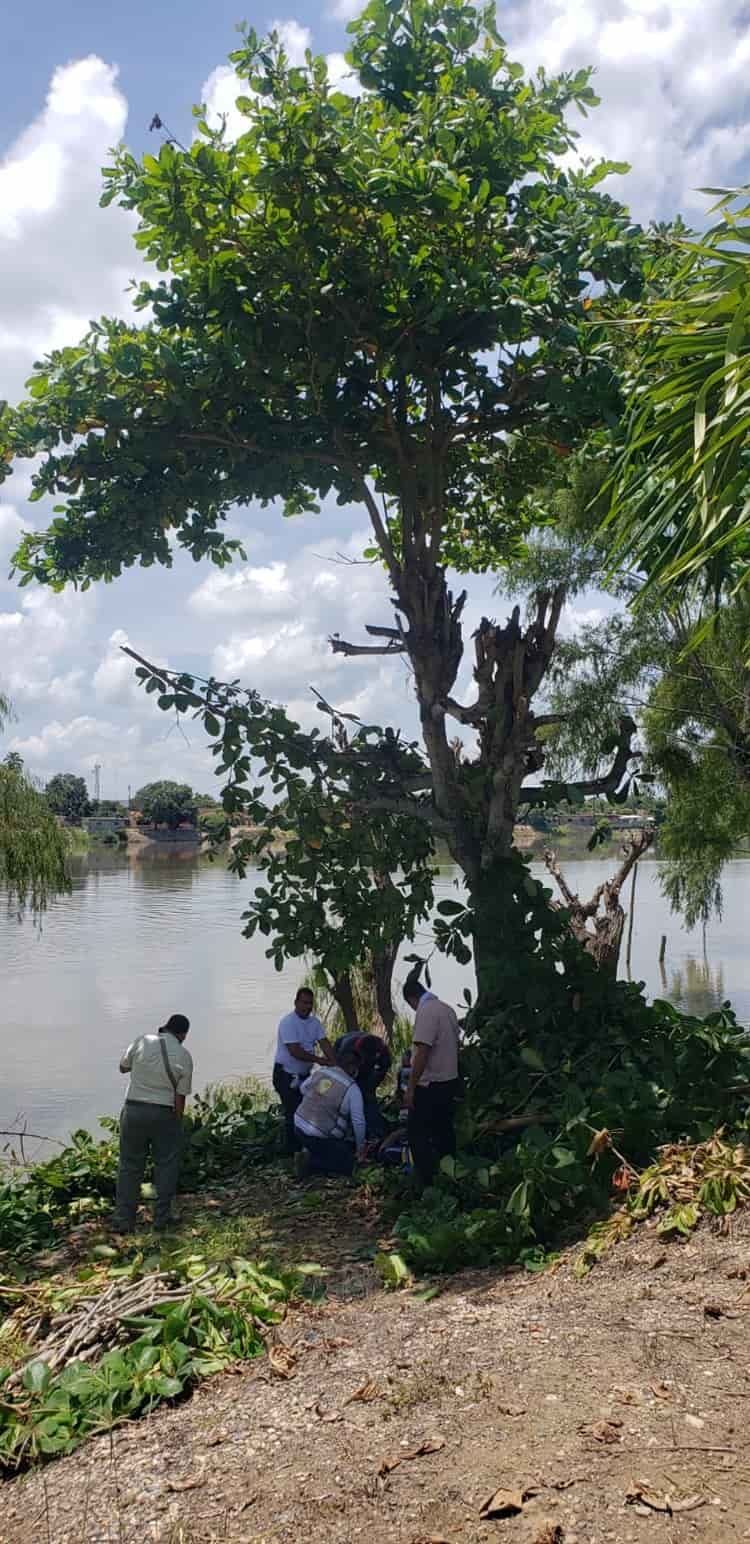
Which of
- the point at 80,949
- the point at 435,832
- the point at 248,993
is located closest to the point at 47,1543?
the point at 435,832

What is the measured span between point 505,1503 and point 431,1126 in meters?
4.55

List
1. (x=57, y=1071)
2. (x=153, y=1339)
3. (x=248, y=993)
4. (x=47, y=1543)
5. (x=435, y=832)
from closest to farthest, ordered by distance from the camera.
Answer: (x=47, y=1543) < (x=153, y=1339) < (x=435, y=832) < (x=57, y=1071) < (x=248, y=993)

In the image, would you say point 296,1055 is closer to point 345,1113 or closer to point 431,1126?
point 345,1113

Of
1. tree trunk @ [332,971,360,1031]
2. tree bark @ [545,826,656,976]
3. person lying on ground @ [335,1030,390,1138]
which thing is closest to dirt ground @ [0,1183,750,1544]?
person lying on ground @ [335,1030,390,1138]

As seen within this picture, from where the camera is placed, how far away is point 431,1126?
817 cm

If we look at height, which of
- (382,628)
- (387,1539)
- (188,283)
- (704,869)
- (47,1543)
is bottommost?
(47,1543)

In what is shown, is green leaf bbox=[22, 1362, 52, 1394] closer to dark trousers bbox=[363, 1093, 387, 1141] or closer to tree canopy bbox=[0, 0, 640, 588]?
dark trousers bbox=[363, 1093, 387, 1141]

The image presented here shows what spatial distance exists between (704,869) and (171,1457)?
16.7 m

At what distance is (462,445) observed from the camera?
1020 centimetres

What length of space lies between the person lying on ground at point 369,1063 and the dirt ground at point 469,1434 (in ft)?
12.1

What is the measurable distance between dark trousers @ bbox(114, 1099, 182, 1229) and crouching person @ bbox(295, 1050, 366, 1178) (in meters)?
0.99

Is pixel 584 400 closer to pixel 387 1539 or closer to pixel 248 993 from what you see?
pixel 387 1539

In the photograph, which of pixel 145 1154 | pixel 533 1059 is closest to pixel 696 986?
pixel 533 1059

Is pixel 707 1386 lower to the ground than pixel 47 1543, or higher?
higher
